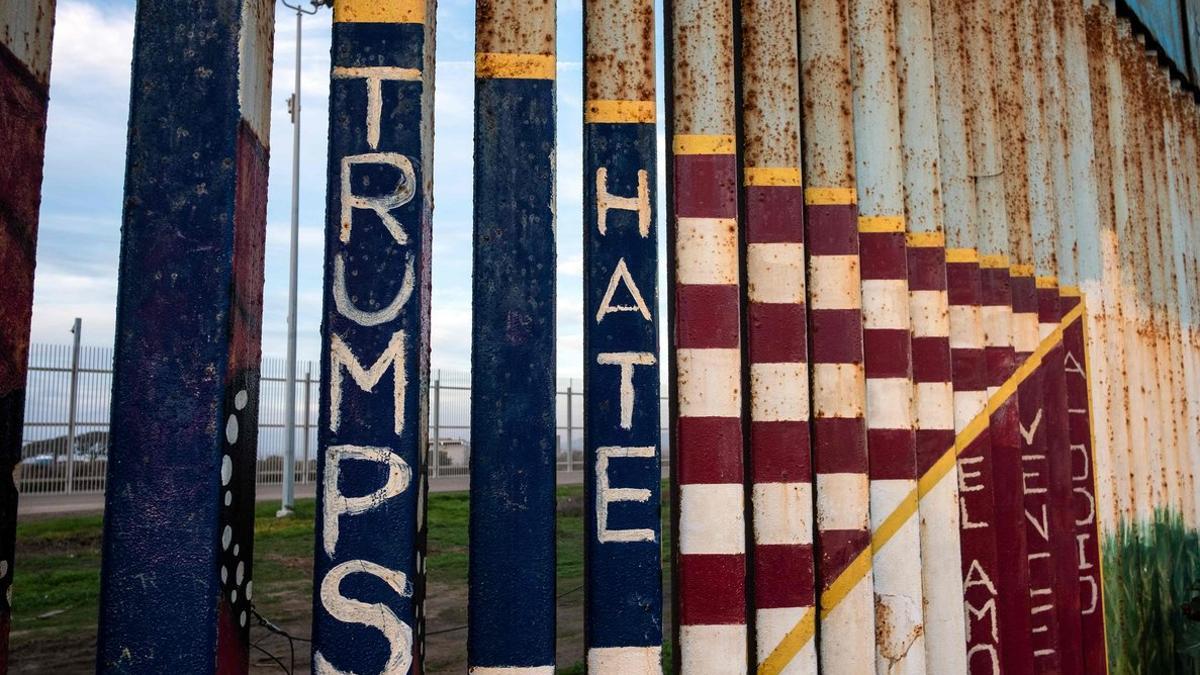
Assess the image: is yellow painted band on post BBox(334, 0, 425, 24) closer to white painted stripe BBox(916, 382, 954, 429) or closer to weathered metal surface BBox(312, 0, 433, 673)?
weathered metal surface BBox(312, 0, 433, 673)

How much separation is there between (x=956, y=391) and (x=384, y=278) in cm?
258

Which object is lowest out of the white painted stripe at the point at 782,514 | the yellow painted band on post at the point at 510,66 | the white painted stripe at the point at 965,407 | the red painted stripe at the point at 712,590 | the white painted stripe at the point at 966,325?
the red painted stripe at the point at 712,590

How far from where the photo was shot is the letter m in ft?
6.04

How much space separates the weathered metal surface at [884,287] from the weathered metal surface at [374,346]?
1610 mm

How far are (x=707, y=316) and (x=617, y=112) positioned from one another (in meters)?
0.62

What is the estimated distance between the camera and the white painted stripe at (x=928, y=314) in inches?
124

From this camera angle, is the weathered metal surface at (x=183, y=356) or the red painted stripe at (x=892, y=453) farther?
the red painted stripe at (x=892, y=453)

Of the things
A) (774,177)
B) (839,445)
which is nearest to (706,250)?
(774,177)

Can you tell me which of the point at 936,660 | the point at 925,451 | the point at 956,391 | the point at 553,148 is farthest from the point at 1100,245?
the point at 553,148

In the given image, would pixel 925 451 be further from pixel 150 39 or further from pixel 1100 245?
pixel 150 39

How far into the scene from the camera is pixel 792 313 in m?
2.49

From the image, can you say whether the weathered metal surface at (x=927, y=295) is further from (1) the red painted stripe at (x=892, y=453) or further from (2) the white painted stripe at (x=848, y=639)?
(2) the white painted stripe at (x=848, y=639)

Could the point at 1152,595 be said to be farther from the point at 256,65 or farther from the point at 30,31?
the point at 30,31

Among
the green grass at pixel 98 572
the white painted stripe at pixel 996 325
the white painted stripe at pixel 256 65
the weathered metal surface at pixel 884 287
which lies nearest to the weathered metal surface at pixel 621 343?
the white painted stripe at pixel 256 65
